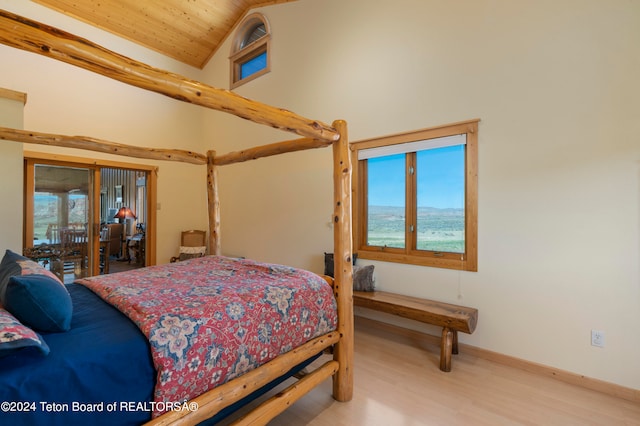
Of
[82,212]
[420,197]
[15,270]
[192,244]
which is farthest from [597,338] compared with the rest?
[82,212]

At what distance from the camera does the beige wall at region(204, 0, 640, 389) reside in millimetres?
2271

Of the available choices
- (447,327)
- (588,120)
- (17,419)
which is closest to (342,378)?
(447,327)

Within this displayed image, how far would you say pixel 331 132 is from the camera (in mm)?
2230

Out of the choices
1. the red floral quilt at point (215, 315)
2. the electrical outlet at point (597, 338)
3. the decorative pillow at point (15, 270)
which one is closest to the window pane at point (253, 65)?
the red floral quilt at point (215, 315)

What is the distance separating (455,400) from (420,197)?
6.32 feet

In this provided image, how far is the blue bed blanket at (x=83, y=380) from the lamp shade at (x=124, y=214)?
185 inches

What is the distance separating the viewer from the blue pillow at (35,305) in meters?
1.27

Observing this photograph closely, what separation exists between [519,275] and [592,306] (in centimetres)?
52

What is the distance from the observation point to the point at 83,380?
1124mm

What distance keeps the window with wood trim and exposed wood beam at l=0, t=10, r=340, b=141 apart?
1.82 metres

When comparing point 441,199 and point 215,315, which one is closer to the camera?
point 215,315

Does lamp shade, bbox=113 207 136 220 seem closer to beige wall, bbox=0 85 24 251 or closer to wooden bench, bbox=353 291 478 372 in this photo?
beige wall, bbox=0 85 24 251

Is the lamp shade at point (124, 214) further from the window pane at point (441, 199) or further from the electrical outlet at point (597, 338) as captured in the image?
the electrical outlet at point (597, 338)

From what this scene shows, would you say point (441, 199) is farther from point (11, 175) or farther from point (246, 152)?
point (11, 175)
